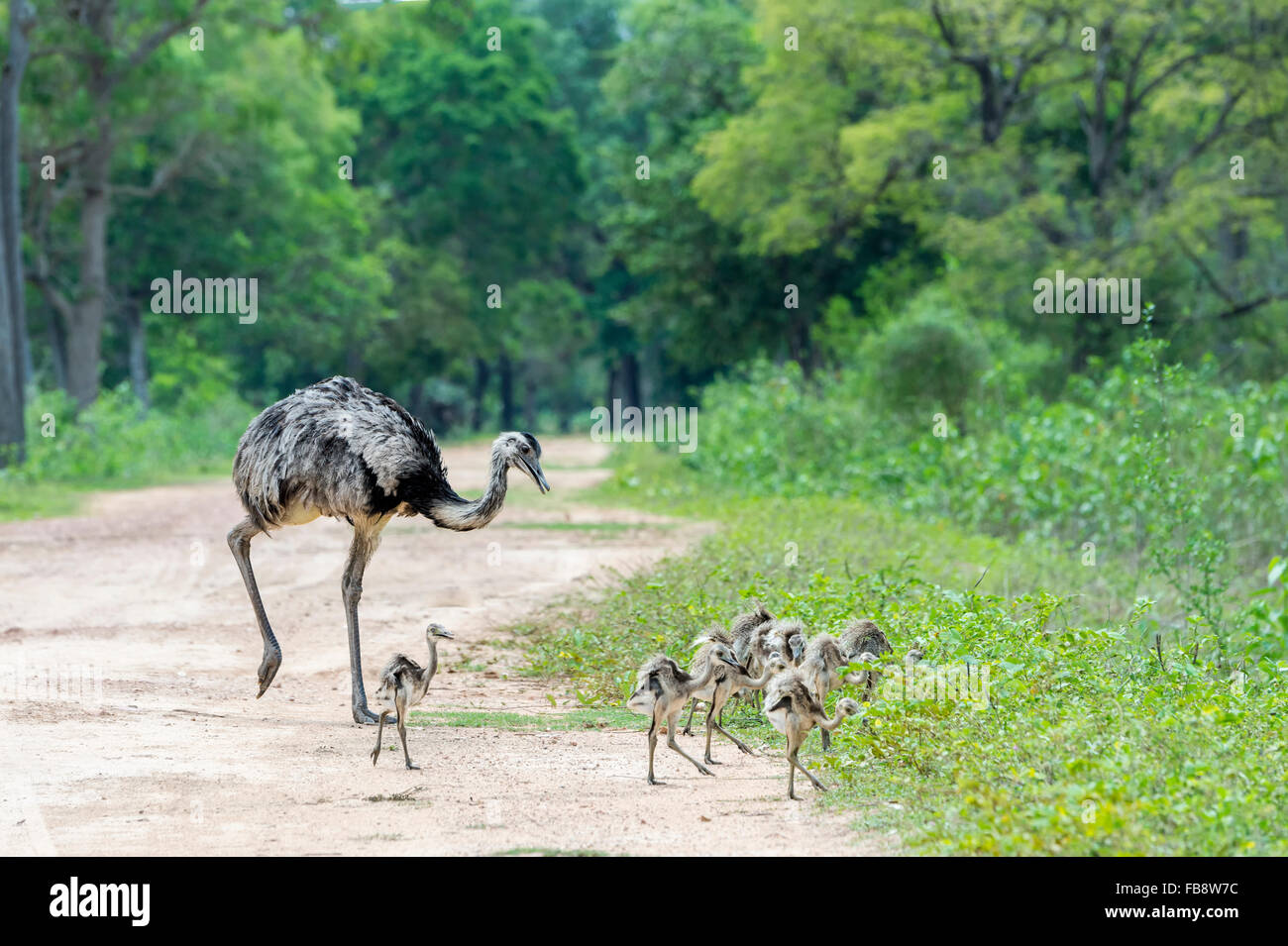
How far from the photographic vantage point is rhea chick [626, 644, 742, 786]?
706 cm

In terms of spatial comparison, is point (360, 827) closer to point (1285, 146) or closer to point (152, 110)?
point (1285, 146)

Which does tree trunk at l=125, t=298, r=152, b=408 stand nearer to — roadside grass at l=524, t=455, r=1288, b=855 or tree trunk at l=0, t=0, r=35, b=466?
tree trunk at l=0, t=0, r=35, b=466

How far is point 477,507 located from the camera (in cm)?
873

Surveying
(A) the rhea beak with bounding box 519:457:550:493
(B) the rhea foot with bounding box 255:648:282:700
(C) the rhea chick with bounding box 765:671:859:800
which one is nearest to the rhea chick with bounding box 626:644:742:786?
(C) the rhea chick with bounding box 765:671:859:800

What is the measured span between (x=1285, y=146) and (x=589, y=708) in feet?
72.6

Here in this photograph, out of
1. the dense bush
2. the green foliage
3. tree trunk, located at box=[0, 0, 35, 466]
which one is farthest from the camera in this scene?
tree trunk, located at box=[0, 0, 35, 466]

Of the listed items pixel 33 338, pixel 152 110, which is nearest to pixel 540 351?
pixel 33 338

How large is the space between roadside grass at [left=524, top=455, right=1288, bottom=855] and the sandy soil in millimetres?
430

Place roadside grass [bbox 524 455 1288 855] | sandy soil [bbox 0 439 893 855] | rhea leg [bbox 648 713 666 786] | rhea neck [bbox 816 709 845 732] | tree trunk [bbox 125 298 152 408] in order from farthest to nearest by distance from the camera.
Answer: tree trunk [bbox 125 298 152 408], rhea leg [bbox 648 713 666 786], rhea neck [bbox 816 709 845 732], sandy soil [bbox 0 439 893 855], roadside grass [bbox 524 455 1288 855]

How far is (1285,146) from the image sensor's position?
26203 millimetres

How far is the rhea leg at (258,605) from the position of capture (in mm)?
8719
